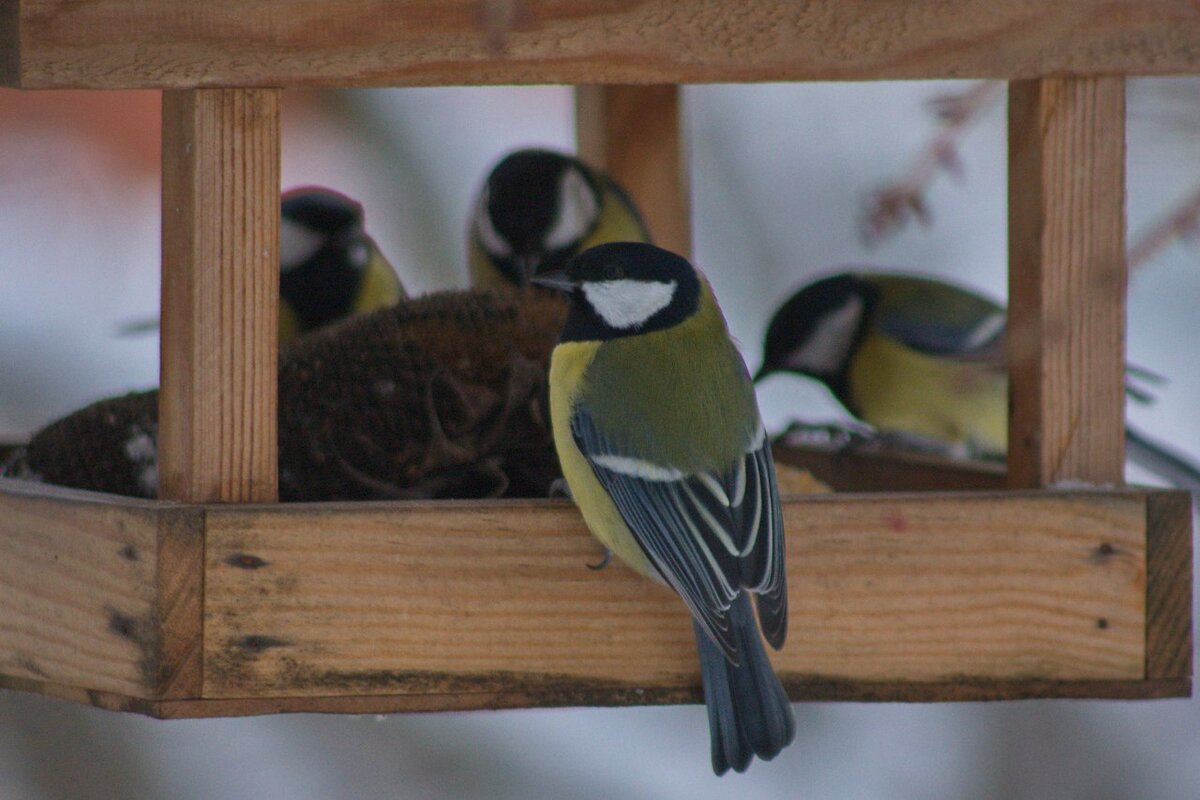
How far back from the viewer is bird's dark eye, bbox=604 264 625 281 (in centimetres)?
204

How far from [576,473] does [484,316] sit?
18.2 inches

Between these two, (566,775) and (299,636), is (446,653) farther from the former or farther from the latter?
(566,775)

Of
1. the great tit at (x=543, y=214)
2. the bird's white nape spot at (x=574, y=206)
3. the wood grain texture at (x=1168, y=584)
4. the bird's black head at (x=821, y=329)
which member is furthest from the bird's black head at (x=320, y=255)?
the wood grain texture at (x=1168, y=584)

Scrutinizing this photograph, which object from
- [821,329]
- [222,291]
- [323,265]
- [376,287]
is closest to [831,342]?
[821,329]

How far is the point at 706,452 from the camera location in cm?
190

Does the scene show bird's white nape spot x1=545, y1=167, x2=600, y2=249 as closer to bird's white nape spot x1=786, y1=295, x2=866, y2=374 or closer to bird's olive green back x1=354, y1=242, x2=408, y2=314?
bird's olive green back x1=354, y1=242, x2=408, y2=314

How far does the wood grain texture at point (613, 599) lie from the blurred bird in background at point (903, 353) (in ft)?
5.00

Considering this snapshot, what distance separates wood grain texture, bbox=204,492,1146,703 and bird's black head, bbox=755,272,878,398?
1.78 meters

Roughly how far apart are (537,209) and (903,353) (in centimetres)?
121

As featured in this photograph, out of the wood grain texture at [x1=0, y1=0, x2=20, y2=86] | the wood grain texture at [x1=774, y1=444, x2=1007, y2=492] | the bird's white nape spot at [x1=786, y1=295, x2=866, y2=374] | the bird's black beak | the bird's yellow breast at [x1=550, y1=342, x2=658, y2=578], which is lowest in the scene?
the wood grain texture at [x1=774, y1=444, x2=1007, y2=492]

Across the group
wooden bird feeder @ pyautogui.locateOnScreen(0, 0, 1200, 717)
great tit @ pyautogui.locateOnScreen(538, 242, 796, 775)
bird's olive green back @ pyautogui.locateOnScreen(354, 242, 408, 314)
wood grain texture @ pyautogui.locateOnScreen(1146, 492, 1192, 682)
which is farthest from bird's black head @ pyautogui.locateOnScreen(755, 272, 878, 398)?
wood grain texture @ pyautogui.locateOnScreen(1146, 492, 1192, 682)

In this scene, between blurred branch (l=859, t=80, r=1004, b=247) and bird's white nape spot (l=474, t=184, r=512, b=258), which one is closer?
blurred branch (l=859, t=80, r=1004, b=247)

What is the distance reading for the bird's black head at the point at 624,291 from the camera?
204cm

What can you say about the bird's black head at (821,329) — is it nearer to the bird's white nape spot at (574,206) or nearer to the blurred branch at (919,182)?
the bird's white nape spot at (574,206)
